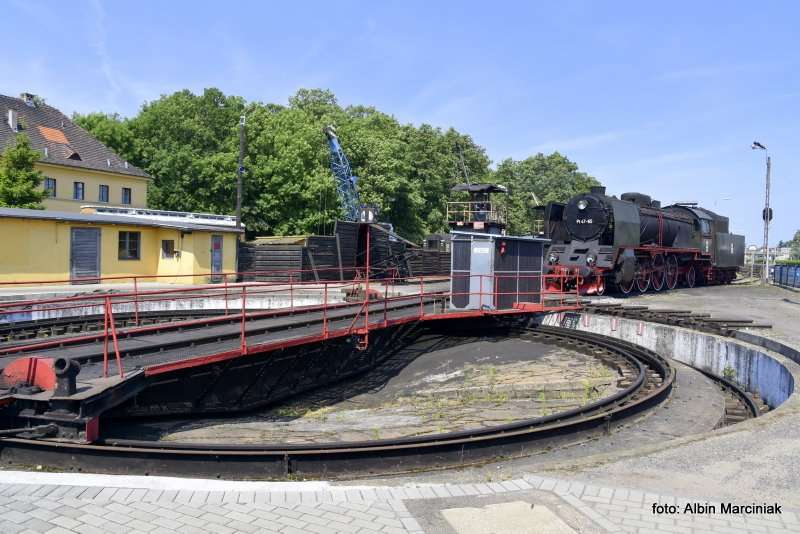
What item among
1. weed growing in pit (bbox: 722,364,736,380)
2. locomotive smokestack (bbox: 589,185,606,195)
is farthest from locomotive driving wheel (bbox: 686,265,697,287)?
weed growing in pit (bbox: 722,364,736,380)

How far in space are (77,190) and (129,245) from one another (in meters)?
16.6

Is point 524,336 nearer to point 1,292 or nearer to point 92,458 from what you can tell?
point 92,458

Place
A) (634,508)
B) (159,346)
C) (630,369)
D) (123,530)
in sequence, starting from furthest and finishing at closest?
(630,369) → (159,346) → (634,508) → (123,530)

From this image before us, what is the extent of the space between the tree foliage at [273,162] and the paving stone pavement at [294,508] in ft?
109

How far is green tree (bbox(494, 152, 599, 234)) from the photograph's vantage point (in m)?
71.0

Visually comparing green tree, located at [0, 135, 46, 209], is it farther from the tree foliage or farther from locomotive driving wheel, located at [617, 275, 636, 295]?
locomotive driving wheel, located at [617, 275, 636, 295]

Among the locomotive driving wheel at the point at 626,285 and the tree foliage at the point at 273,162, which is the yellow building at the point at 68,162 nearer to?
the tree foliage at the point at 273,162

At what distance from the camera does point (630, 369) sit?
483 inches

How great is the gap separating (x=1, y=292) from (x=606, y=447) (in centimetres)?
1818

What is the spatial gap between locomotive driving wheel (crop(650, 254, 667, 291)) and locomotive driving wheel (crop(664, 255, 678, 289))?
24 cm

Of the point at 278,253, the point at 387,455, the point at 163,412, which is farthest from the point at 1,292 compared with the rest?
the point at 387,455

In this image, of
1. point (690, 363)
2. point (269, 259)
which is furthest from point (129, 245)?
point (690, 363)

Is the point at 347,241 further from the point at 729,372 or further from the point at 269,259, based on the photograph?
the point at 729,372

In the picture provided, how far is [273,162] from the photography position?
3744cm
